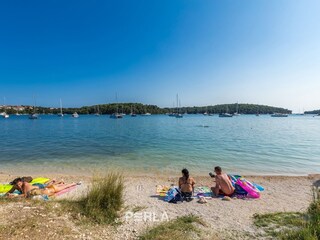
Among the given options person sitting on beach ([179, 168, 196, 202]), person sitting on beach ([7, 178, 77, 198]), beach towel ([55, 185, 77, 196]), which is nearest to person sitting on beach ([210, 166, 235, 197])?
person sitting on beach ([179, 168, 196, 202])

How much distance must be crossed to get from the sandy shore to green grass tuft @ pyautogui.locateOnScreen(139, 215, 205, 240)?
0.33 m

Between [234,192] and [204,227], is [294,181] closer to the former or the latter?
[234,192]

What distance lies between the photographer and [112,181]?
6199 millimetres

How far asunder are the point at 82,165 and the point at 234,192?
11.1 meters

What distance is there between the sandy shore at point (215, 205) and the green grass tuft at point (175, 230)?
335 mm

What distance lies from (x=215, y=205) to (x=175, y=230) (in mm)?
3070

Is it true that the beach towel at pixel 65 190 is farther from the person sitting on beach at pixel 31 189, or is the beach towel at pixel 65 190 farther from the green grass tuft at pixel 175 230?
the green grass tuft at pixel 175 230

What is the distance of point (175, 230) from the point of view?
508 cm

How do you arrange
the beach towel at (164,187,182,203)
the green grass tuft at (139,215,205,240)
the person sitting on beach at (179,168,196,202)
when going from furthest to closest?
the person sitting on beach at (179,168,196,202), the beach towel at (164,187,182,203), the green grass tuft at (139,215,205,240)

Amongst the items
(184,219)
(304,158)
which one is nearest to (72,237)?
(184,219)

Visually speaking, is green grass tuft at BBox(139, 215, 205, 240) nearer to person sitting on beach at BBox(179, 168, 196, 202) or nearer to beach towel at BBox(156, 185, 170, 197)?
person sitting on beach at BBox(179, 168, 196, 202)

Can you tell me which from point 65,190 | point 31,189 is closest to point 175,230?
point 31,189

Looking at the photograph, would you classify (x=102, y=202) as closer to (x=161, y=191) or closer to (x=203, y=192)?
(x=161, y=191)

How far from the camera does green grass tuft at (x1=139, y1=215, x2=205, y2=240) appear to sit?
15.5 ft
